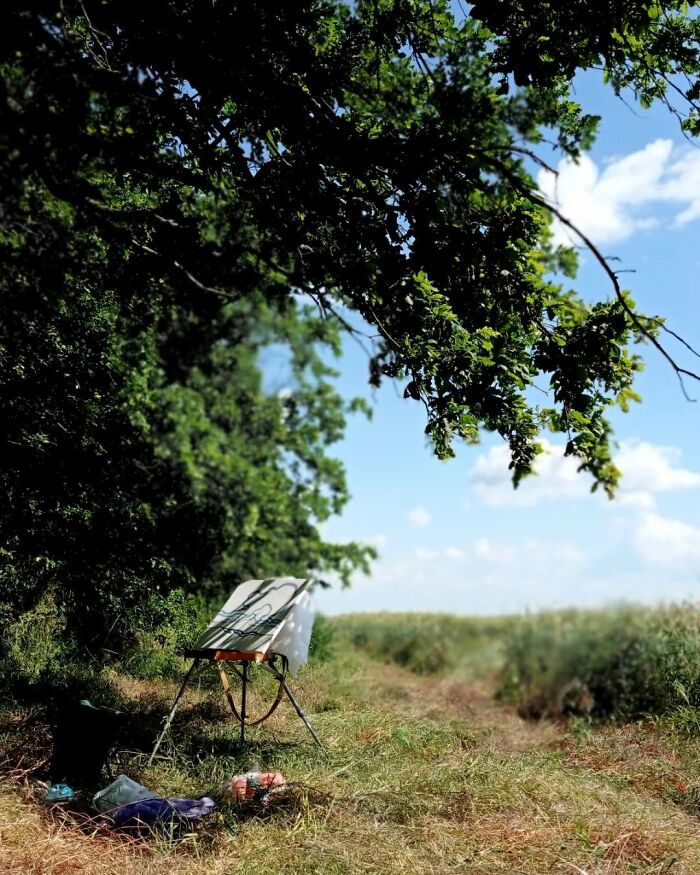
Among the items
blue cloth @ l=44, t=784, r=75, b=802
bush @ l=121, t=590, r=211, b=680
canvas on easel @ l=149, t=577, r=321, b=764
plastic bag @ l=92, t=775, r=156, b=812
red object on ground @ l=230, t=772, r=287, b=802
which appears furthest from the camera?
bush @ l=121, t=590, r=211, b=680

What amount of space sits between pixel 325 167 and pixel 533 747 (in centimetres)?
633

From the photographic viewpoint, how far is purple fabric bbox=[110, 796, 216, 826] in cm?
559

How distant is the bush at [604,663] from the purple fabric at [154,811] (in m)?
6.00

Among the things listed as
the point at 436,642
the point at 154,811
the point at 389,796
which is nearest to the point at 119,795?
the point at 154,811

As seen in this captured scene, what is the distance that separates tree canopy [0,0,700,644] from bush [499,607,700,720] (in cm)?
261

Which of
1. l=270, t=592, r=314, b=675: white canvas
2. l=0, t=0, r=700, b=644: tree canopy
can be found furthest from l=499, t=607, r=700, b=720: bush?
l=270, t=592, r=314, b=675: white canvas

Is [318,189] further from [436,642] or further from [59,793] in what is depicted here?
[436,642]

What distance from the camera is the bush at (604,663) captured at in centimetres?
1007

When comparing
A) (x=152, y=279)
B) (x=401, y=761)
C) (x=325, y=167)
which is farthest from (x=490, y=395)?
(x=152, y=279)

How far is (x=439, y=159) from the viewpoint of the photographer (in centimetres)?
623

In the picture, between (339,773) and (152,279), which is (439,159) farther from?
(339,773)

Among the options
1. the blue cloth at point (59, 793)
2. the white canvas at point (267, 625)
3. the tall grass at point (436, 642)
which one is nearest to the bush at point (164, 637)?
the white canvas at point (267, 625)

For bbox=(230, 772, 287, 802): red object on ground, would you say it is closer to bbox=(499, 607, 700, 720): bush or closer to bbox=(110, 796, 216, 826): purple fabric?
bbox=(110, 796, 216, 826): purple fabric

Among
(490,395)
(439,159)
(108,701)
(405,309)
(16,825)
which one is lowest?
(16,825)
